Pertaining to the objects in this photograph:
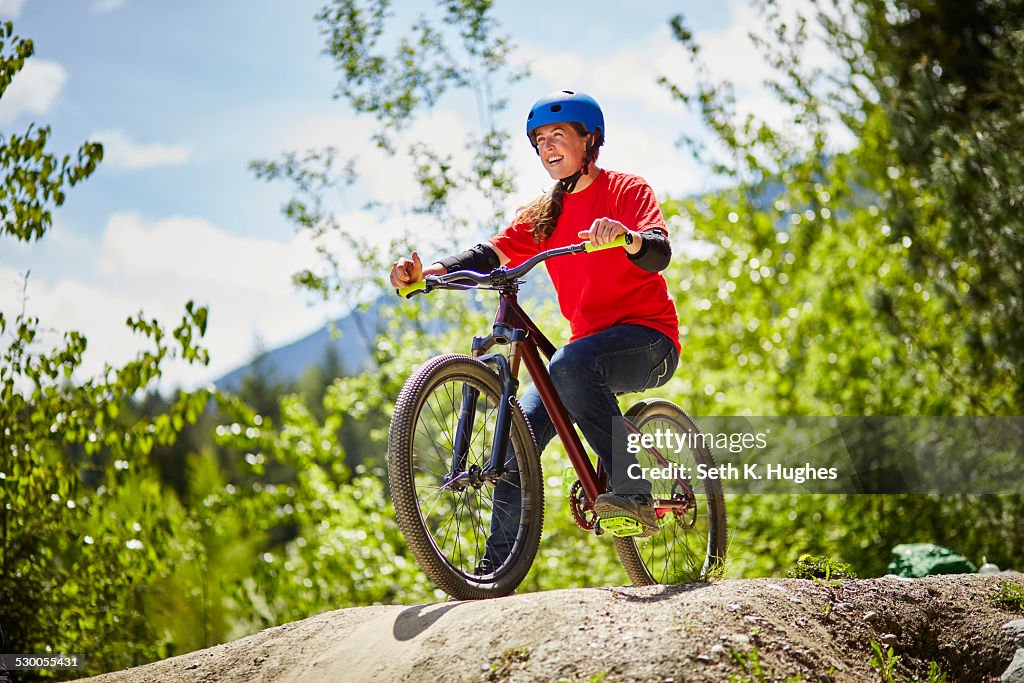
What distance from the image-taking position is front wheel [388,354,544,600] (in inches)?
137

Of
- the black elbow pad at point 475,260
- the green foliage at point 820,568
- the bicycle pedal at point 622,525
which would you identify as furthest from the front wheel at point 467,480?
the green foliage at point 820,568

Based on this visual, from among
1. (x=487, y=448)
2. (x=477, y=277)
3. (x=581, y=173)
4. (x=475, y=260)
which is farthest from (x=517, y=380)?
(x=581, y=173)

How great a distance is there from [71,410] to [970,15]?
7494 mm

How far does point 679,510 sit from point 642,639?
5.02 ft

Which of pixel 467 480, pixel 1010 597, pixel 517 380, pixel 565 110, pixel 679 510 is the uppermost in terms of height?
pixel 565 110

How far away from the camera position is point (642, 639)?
3.14 meters

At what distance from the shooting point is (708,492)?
202 inches

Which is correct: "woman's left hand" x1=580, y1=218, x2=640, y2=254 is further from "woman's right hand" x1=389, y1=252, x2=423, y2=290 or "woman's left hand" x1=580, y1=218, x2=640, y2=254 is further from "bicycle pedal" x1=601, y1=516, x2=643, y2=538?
"bicycle pedal" x1=601, y1=516, x2=643, y2=538

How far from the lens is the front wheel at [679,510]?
467 centimetres

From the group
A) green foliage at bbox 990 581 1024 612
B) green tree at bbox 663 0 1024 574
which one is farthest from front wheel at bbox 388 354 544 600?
green tree at bbox 663 0 1024 574

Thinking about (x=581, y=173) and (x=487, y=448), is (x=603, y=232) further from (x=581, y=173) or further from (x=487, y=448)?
(x=487, y=448)

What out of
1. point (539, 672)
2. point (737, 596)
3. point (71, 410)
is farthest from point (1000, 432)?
point (71, 410)

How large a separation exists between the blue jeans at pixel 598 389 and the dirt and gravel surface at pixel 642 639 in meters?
0.45

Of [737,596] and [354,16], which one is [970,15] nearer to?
[354,16]
